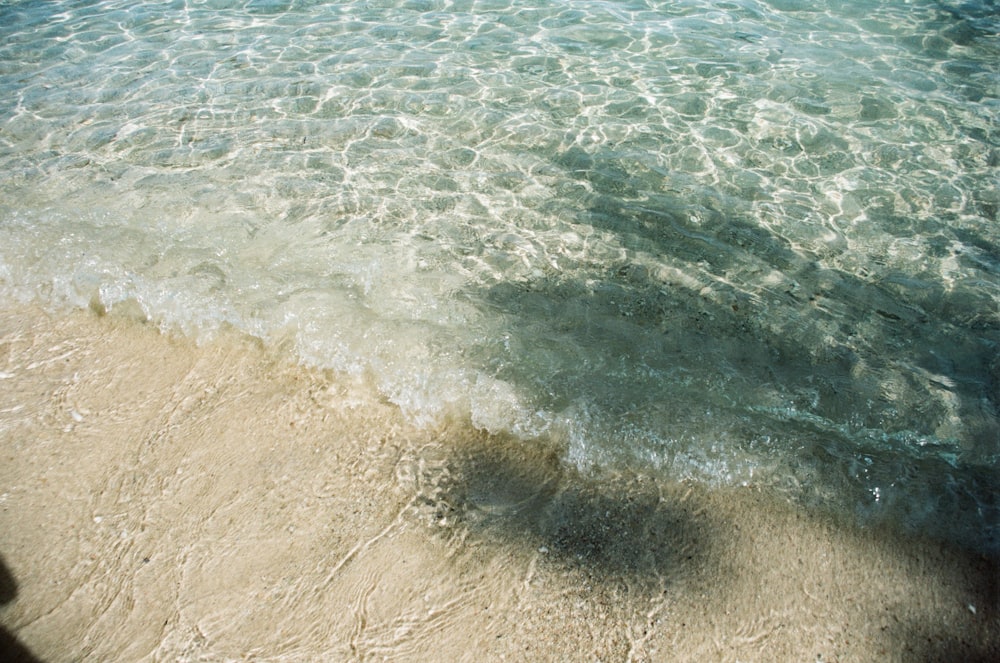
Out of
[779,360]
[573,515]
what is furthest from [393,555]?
[779,360]

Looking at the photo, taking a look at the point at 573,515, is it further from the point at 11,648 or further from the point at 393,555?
the point at 11,648

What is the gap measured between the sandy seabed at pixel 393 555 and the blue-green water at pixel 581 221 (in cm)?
31

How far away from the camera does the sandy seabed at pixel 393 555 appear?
2.88 metres

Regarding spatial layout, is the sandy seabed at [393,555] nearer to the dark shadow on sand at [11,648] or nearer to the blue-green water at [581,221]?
the dark shadow on sand at [11,648]

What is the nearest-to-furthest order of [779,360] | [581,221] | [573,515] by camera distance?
[573,515]
[779,360]
[581,221]

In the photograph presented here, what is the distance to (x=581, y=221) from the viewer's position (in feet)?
17.7

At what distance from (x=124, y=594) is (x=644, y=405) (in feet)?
9.51

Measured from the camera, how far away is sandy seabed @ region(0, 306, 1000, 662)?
9.45 ft

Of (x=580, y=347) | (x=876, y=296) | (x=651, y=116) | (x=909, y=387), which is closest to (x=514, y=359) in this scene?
(x=580, y=347)

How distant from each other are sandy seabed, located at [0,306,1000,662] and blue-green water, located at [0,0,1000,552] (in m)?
0.31

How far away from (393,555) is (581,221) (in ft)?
10.7

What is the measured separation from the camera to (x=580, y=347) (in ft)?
14.1

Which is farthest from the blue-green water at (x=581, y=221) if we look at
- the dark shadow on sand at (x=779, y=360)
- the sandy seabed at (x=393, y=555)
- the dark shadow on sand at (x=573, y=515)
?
the sandy seabed at (x=393, y=555)

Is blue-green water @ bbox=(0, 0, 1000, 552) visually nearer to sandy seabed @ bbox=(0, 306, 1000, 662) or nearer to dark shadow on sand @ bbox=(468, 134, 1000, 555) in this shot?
Answer: dark shadow on sand @ bbox=(468, 134, 1000, 555)
